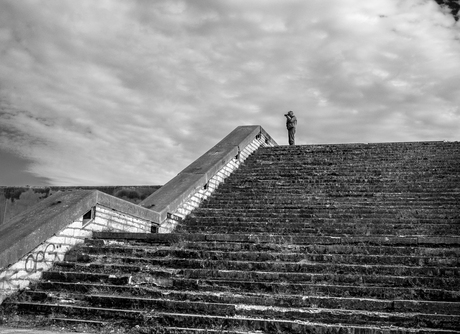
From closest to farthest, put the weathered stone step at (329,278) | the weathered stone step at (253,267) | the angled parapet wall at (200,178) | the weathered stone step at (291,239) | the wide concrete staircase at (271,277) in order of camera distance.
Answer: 1. the wide concrete staircase at (271,277)
2. the weathered stone step at (329,278)
3. the weathered stone step at (253,267)
4. the weathered stone step at (291,239)
5. the angled parapet wall at (200,178)

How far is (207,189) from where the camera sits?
34.1ft

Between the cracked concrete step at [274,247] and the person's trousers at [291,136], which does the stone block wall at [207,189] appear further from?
the person's trousers at [291,136]

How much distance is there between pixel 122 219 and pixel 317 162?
19.7ft

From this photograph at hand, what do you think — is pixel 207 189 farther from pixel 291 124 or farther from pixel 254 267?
pixel 291 124

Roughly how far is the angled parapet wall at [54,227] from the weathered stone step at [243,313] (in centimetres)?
53

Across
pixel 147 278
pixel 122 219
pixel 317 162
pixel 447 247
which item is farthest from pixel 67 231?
pixel 317 162

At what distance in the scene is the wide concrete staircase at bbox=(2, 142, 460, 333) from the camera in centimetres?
476

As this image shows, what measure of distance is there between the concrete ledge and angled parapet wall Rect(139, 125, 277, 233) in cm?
81

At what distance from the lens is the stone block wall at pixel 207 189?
8.75 metres

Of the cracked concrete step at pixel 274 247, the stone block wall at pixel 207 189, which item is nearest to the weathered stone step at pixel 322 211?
the stone block wall at pixel 207 189

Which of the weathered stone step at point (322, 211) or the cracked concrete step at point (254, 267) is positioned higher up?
the weathered stone step at point (322, 211)

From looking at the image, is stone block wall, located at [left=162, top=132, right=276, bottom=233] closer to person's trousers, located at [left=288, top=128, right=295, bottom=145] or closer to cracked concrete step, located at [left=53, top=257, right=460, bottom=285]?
cracked concrete step, located at [left=53, top=257, right=460, bottom=285]

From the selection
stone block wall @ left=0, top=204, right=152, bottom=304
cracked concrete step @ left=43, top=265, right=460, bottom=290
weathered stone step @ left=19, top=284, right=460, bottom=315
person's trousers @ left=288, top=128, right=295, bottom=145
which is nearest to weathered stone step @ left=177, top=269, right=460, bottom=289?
cracked concrete step @ left=43, top=265, right=460, bottom=290

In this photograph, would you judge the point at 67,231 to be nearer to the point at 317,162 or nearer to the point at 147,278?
the point at 147,278
